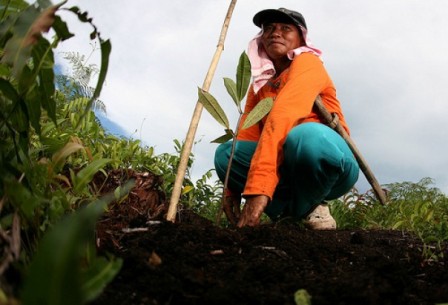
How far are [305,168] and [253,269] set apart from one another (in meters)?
1.66

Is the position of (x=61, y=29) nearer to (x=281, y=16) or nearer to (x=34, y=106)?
(x=34, y=106)

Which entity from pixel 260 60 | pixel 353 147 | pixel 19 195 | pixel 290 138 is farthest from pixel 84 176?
pixel 353 147

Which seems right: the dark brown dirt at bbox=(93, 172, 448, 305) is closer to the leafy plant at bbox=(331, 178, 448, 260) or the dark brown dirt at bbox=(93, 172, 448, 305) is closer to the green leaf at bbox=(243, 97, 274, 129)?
the green leaf at bbox=(243, 97, 274, 129)

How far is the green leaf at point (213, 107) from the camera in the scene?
2.11 m

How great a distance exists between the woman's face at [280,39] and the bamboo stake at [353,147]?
0.33 meters

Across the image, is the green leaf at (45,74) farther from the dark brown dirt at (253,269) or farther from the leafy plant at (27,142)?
the dark brown dirt at (253,269)

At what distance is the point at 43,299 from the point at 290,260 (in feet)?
3.54

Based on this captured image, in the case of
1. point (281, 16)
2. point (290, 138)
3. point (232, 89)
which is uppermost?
point (281, 16)

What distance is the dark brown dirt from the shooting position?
1122 millimetres

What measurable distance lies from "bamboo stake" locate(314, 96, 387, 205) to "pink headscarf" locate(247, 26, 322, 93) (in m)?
0.30

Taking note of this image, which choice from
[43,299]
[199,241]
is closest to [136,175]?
[199,241]

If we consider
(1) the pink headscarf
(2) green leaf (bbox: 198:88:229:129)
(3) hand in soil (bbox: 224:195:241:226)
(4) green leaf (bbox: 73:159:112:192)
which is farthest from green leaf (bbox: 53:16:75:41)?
(3) hand in soil (bbox: 224:195:241:226)

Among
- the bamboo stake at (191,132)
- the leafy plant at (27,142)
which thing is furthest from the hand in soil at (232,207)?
the leafy plant at (27,142)

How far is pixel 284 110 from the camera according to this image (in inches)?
99.1
